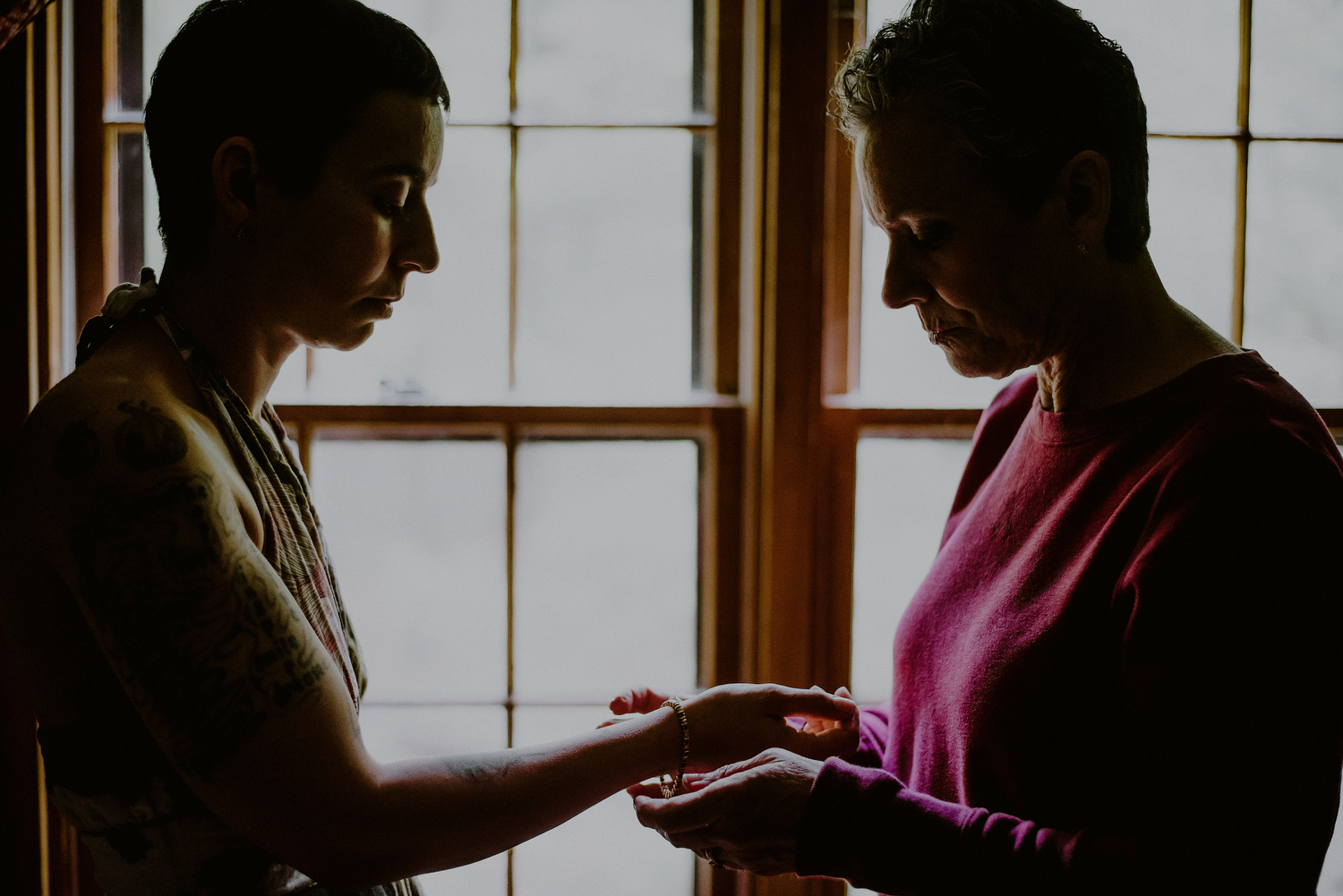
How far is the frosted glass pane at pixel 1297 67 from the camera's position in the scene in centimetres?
156

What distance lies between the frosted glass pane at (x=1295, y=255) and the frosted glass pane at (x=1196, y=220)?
0.16 ft

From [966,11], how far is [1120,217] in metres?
0.28

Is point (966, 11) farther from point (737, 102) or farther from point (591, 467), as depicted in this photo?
point (591, 467)

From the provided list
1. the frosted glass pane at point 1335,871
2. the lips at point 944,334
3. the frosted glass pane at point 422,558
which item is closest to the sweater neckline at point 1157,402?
the lips at point 944,334

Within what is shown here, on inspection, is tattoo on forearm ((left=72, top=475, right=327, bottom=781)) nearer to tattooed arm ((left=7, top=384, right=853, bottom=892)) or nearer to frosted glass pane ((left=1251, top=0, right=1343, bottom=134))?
tattooed arm ((left=7, top=384, right=853, bottom=892))

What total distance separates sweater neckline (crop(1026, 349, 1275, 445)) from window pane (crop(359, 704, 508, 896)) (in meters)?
1.12

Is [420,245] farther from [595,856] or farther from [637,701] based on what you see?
[595,856]

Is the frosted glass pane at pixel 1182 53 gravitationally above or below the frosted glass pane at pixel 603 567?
above

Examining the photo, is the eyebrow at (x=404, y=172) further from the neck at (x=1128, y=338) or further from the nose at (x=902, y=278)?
the neck at (x=1128, y=338)

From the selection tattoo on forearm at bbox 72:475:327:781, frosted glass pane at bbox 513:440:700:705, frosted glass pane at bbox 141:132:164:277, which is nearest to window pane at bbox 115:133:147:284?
frosted glass pane at bbox 141:132:164:277

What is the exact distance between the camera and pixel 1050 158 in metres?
0.91

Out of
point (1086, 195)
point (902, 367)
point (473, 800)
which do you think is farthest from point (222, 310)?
point (902, 367)

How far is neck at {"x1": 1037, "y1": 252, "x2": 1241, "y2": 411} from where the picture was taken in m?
0.93

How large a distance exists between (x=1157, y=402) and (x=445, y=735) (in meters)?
1.31
